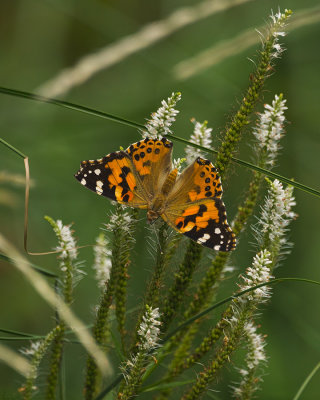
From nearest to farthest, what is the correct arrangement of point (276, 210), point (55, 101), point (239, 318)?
point (55, 101)
point (239, 318)
point (276, 210)

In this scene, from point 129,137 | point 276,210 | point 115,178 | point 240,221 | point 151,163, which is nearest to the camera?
point 276,210

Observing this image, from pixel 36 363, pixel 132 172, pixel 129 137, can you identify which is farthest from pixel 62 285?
pixel 129 137

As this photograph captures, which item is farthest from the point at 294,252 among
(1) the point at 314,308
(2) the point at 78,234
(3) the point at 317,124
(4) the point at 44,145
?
(4) the point at 44,145

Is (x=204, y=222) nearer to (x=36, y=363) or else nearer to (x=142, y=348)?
(x=142, y=348)

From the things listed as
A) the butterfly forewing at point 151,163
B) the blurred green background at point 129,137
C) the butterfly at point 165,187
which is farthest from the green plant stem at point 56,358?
the blurred green background at point 129,137

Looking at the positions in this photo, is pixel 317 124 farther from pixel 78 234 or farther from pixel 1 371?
pixel 1 371

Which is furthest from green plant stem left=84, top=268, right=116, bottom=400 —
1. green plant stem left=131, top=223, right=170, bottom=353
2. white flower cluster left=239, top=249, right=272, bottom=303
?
white flower cluster left=239, top=249, right=272, bottom=303

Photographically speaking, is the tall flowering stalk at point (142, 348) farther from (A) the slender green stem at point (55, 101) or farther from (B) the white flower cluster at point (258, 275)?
(A) the slender green stem at point (55, 101)
